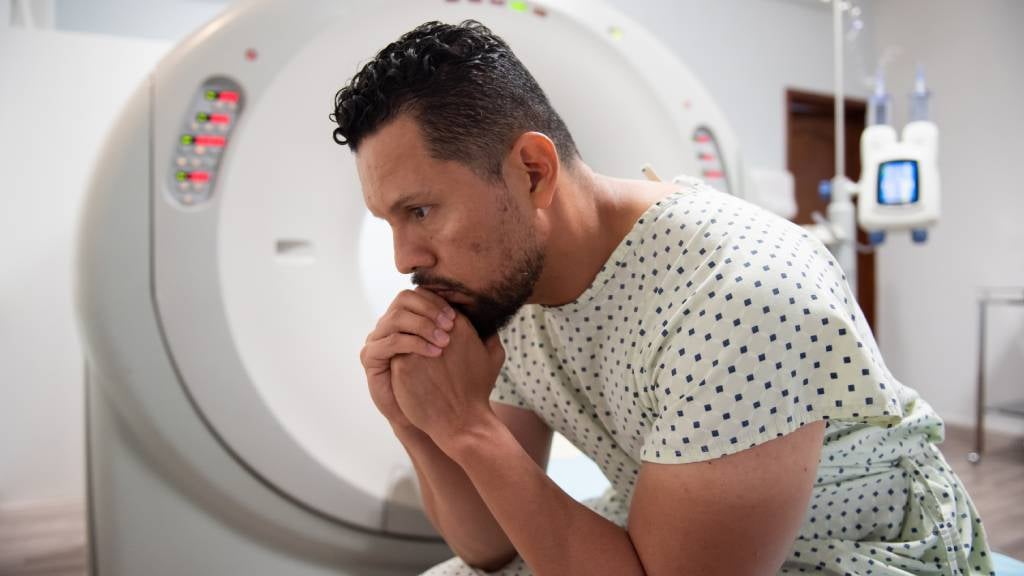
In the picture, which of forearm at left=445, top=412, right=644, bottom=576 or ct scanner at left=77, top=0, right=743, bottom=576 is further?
ct scanner at left=77, top=0, right=743, bottom=576

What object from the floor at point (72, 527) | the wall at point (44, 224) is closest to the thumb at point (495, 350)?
the floor at point (72, 527)

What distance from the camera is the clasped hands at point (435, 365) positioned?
829 millimetres

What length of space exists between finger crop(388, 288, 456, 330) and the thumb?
73 mm

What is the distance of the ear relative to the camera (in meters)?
0.81

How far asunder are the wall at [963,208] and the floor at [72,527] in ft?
2.53

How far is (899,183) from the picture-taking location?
2.37m

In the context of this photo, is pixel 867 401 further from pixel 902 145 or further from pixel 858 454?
pixel 902 145

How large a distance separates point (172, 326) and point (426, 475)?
455mm

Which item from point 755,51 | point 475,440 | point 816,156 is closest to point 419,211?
point 475,440

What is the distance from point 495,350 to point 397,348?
127mm

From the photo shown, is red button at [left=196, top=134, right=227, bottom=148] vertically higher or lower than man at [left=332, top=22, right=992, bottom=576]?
higher

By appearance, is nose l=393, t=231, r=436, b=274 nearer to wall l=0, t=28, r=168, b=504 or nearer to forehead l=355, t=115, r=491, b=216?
forehead l=355, t=115, r=491, b=216

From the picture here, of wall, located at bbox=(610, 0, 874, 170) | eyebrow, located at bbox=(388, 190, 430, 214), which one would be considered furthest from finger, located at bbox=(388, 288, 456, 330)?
wall, located at bbox=(610, 0, 874, 170)

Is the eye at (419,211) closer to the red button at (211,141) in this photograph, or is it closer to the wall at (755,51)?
the red button at (211,141)
